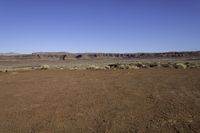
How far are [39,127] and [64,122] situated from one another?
2.84 feet

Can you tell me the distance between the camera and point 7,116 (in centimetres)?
959

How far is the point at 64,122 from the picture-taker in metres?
8.61

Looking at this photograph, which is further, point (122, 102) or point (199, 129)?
point (122, 102)

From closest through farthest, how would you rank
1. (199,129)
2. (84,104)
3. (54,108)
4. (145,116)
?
(199,129) → (145,116) → (54,108) → (84,104)

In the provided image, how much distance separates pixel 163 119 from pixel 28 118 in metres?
4.50

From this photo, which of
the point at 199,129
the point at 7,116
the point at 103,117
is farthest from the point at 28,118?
the point at 199,129

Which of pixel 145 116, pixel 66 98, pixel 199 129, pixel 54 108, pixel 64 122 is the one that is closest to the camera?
pixel 199 129

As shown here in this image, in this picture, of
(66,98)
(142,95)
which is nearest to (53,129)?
(66,98)

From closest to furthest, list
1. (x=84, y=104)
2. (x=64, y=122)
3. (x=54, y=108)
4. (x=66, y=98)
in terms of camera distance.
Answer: (x=64, y=122)
(x=54, y=108)
(x=84, y=104)
(x=66, y=98)

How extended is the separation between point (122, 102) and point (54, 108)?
9.77ft

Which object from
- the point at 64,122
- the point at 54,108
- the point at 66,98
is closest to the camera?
the point at 64,122

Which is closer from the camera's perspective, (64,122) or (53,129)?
(53,129)

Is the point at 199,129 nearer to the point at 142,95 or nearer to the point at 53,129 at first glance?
the point at 53,129

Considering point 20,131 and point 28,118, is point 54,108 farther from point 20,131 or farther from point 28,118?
point 20,131
